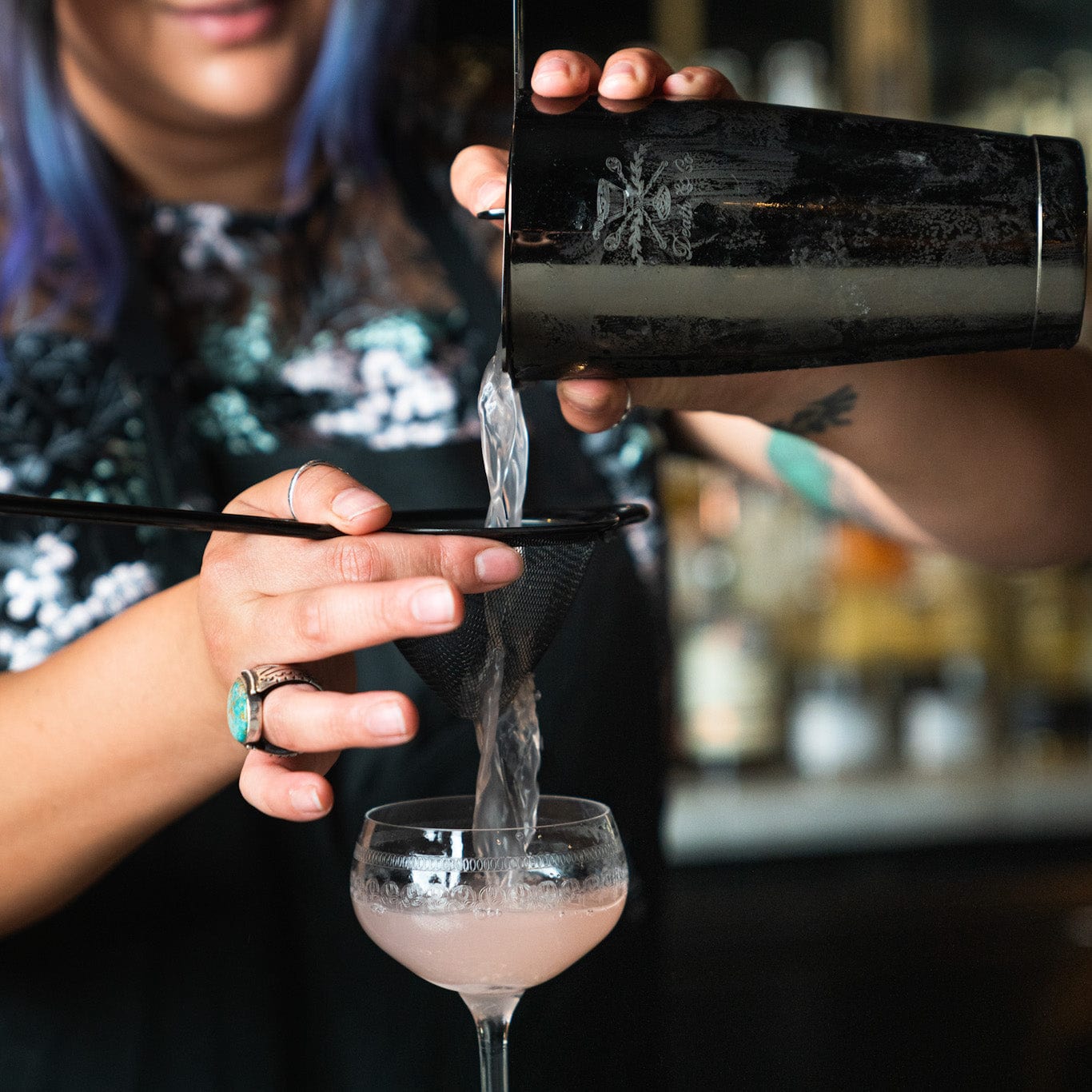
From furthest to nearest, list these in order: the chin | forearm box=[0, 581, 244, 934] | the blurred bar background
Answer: the blurred bar background
the chin
forearm box=[0, 581, 244, 934]

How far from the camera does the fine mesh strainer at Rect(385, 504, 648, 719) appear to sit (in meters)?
0.93

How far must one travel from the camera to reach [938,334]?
839 mm

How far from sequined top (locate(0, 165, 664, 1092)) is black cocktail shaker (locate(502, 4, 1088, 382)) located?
0.66m

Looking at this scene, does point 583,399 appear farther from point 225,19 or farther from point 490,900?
point 225,19

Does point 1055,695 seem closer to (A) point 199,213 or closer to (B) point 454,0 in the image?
(B) point 454,0

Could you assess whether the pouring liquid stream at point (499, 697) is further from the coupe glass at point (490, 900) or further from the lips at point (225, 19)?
the lips at point (225, 19)

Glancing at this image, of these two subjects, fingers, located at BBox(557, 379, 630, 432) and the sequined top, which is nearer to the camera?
fingers, located at BBox(557, 379, 630, 432)

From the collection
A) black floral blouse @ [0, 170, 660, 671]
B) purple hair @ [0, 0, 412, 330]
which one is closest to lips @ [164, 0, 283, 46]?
purple hair @ [0, 0, 412, 330]

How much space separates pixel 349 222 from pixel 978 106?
6.22ft

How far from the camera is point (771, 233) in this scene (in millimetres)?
809

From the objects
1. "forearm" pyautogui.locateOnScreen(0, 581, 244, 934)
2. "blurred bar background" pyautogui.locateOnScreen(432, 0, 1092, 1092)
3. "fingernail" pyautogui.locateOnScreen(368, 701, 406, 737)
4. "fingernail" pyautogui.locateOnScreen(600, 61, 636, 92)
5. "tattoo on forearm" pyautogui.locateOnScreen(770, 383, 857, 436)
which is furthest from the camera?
"blurred bar background" pyautogui.locateOnScreen(432, 0, 1092, 1092)

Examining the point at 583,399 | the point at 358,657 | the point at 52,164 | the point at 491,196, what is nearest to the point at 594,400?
the point at 583,399

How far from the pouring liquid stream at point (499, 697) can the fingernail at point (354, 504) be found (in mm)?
177

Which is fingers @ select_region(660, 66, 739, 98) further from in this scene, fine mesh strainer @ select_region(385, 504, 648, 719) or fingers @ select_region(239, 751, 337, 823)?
fingers @ select_region(239, 751, 337, 823)
